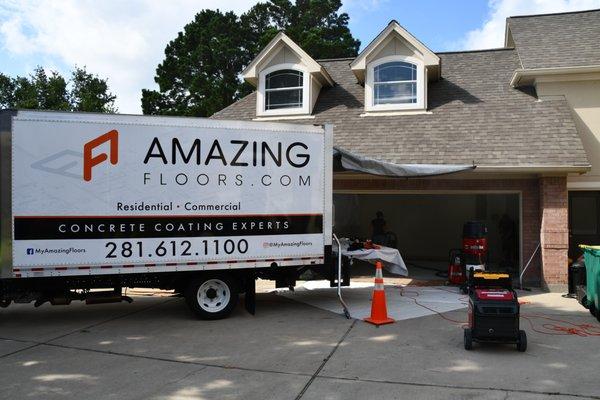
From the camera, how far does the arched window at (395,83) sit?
13930 mm

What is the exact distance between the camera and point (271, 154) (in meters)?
8.48

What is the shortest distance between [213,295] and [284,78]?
8470 mm

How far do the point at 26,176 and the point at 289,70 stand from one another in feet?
30.0

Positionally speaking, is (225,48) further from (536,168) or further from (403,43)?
(536,168)

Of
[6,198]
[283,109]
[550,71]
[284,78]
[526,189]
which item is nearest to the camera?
[6,198]

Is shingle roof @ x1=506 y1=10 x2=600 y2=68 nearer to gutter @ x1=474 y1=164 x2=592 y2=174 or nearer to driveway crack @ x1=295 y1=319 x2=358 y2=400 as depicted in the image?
gutter @ x1=474 y1=164 x2=592 y2=174

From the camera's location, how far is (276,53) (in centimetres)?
1491

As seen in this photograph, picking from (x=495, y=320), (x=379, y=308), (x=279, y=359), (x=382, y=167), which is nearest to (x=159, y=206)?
(x=279, y=359)

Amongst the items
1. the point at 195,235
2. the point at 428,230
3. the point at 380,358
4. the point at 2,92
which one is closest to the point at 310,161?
the point at 195,235

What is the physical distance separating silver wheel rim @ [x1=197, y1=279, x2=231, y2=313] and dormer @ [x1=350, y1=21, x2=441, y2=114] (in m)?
7.58

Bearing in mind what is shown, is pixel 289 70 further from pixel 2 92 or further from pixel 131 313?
pixel 2 92

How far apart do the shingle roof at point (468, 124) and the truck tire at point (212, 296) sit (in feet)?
17.6

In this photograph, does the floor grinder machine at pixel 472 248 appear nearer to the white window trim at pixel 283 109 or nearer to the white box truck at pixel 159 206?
the white box truck at pixel 159 206

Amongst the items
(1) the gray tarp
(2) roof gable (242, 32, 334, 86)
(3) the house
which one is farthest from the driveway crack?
(2) roof gable (242, 32, 334, 86)
